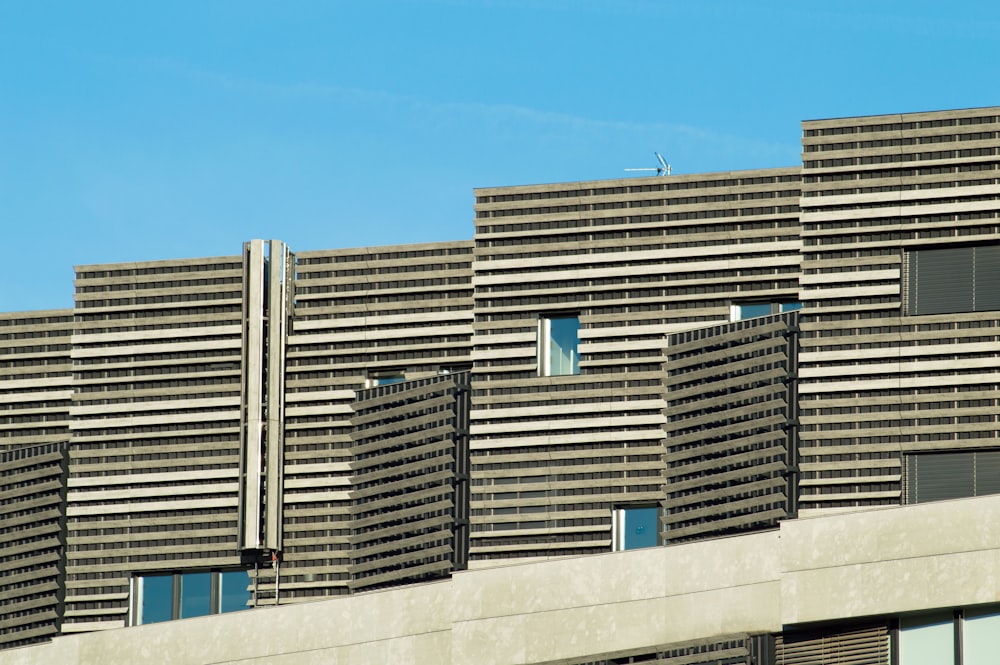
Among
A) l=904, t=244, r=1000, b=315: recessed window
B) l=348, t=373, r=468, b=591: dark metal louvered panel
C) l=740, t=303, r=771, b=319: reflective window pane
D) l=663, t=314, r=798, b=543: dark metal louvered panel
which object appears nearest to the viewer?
l=904, t=244, r=1000, b=315: recessed window

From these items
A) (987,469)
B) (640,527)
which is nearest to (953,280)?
(987,469)

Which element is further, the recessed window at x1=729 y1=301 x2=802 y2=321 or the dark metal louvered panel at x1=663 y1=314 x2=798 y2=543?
the recessed window at x1=729 y1=301 x2=802 y2=321

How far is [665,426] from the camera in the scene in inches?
Result: 2822

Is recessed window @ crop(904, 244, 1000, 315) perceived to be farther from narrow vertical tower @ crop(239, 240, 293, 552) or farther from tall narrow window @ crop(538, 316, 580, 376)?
narrow vertical tower @ crop(239, 240, 293, 552)

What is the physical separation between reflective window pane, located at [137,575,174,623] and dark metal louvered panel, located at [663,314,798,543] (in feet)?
60.9

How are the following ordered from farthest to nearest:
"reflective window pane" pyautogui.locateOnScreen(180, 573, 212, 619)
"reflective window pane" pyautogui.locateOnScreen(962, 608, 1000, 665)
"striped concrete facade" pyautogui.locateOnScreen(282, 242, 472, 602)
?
"reflective window pane" pyautogui.locateOnScreen(180, 573, 212, 619), "striped concrete facade" pyautogui.locateOnScreen(282, 242, 472, 602), "reflective window pane" pyautogui.locateOnScreen(962, 608, 1000, 665)

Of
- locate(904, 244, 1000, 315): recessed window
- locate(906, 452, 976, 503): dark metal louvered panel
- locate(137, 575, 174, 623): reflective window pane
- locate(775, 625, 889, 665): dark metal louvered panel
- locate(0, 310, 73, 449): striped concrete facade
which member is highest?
locate(904, 244, 1000, 315): recessed window

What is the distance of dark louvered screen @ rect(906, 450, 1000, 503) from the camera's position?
218 feet

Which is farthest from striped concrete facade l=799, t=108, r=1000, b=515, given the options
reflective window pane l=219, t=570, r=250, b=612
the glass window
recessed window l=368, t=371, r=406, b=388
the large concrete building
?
the glass window

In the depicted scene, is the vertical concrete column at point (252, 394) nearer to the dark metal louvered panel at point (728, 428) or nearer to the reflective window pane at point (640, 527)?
the reflective window pane at point (640, 527)

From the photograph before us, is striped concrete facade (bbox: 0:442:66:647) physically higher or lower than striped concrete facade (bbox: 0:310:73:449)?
lower

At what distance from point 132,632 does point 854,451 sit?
77.4 ft

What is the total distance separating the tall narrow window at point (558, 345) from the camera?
7406 centimetres

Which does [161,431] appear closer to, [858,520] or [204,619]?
[204,619]
